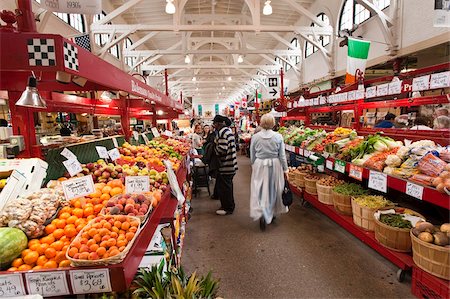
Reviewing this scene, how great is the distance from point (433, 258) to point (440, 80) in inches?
75.6

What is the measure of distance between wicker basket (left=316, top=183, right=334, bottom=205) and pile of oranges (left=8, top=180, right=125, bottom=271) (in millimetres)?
3638

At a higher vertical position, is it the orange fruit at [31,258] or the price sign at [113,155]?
the price sign at [113,155]

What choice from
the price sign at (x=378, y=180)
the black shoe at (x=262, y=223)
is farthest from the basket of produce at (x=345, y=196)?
the black shoe at (x=262, y=223)

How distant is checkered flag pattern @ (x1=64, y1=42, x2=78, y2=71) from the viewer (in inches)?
60.2

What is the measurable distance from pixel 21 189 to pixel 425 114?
934 centimetres

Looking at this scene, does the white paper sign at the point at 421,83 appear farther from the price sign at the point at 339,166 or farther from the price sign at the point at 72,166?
the price sign at the point at 72,166

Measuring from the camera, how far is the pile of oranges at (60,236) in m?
1.50

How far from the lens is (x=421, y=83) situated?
3105 millimetres

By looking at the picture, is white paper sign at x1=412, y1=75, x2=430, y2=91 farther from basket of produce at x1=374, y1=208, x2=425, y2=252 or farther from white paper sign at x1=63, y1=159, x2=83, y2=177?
white paper sign at x1=63, y1=159, x2=83, y2=177

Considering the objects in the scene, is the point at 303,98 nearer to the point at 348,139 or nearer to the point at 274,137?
the point at 348,139

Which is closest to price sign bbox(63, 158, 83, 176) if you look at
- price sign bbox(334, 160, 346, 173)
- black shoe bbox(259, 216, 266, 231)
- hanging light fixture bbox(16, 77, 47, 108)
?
hanging light fixture bbox(16, 77, 47, 108)

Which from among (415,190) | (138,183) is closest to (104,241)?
(138,183)

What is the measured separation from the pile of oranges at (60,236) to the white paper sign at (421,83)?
3.73m

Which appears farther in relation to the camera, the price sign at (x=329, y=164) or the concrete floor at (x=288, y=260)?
the price sign at (x=329, y=164)
